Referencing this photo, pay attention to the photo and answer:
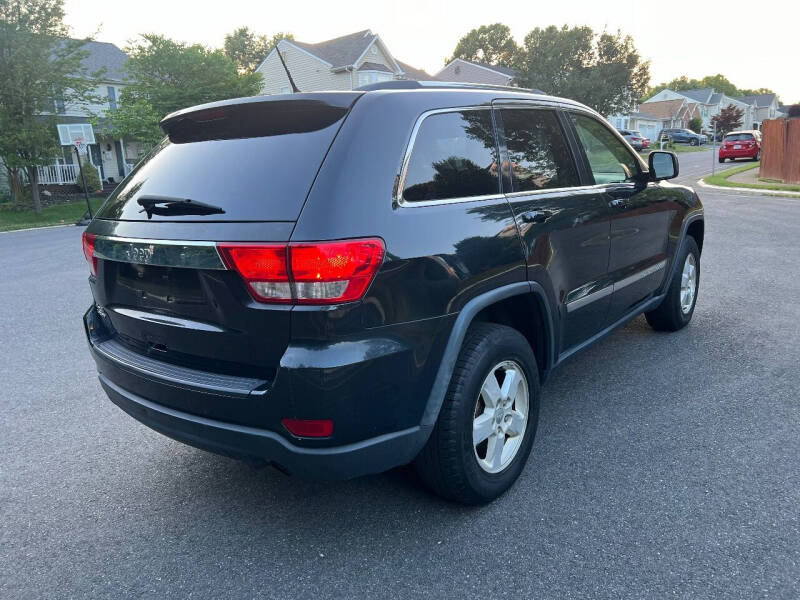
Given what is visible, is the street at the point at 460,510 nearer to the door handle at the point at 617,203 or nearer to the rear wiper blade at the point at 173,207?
the door handle at the point at 617,203

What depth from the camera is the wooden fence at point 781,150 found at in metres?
19.5

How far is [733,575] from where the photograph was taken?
2377 millimetres

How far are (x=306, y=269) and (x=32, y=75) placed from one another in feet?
71.9

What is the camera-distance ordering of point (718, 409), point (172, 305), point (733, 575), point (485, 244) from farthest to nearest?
point (718, 409)
point (485, 244)
point (172, 305)
point (733, 575)

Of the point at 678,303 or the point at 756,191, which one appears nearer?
the point at 678,303

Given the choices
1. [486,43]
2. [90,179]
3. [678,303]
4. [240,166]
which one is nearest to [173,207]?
[240,166]

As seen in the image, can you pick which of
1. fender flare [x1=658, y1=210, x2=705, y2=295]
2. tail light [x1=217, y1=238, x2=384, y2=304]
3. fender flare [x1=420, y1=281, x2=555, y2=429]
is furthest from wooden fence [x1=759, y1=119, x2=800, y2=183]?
tail light [x1=217, y1=238, x2=384, y2=304]

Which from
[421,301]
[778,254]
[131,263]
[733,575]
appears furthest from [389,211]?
[778,254]

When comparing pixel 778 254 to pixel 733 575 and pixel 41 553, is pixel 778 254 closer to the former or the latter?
pixel 733 575

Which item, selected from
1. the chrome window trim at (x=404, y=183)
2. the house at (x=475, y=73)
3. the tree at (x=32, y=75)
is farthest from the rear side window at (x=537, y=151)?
the house at (x=475, y=73)

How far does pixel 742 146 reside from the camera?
34406 millimetres

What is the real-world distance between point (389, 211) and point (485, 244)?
1.78 feet

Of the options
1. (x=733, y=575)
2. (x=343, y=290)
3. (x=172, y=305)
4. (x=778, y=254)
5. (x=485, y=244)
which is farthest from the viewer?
(x=778, y=254)

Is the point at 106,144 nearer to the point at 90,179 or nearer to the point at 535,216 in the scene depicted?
the point at 90,179
